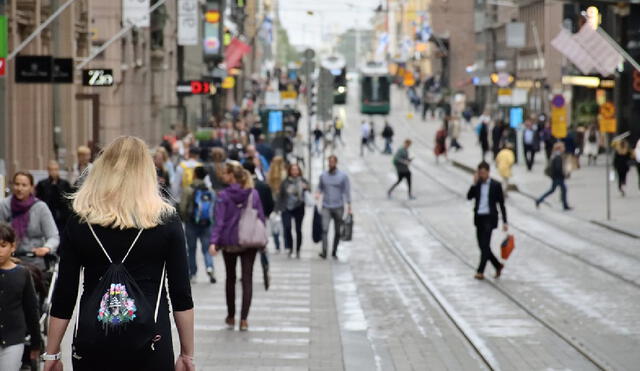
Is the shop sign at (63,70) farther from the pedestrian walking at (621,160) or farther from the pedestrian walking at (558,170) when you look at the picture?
the pedestrian walking at (621,160)

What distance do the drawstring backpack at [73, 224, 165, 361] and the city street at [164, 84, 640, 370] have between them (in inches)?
255

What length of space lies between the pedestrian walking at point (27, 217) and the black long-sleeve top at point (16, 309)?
2852 millimetres

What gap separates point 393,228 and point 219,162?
8.70 m

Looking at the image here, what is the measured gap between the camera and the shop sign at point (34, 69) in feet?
80.1

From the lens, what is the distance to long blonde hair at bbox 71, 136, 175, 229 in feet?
18.7

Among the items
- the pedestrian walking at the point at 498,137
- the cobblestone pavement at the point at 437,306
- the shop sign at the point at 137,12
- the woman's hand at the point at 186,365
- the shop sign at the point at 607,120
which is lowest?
the cobblestone pavement at the point at 437,306

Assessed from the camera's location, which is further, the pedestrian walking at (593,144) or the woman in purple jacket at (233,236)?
the pedestrian walking at (593,144)

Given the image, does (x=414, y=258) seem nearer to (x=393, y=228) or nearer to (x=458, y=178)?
(x=393, y=228)

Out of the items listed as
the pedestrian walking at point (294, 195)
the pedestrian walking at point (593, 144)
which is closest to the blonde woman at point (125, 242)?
the pedestrian walking at point (294, 195)

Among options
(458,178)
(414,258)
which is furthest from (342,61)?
(414,258)

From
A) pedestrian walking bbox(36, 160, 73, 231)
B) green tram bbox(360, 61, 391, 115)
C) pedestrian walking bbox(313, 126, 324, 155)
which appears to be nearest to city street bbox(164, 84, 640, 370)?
pedestrian walking bbox(36, 160, 73, 231)

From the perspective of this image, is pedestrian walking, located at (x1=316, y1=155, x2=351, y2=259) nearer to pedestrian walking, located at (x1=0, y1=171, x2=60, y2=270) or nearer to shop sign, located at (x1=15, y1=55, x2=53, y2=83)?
shop sign, located at (x1=15, y1=55, x2=53, y2=83)

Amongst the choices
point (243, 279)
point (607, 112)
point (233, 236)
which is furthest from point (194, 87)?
point (243, 279)

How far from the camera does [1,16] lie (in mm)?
19297
